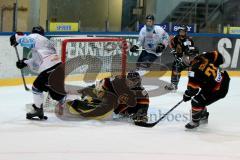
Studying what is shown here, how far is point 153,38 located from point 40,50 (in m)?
2.94

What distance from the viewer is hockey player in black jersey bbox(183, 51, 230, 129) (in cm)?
488

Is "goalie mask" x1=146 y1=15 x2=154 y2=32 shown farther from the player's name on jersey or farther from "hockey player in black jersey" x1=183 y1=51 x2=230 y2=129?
"hockey player in black jersey" x1=183 y1=51 x2=230 y2=129

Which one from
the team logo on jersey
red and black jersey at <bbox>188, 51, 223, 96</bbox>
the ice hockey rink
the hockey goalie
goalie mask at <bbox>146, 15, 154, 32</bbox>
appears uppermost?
goalie mask at <bbox>146, 15, 154, 32</bbox>

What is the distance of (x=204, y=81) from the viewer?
16.1ft

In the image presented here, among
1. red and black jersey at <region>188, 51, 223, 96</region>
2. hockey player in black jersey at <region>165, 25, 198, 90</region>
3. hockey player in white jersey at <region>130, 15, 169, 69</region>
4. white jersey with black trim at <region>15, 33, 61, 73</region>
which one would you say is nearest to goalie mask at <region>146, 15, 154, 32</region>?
hockey player in white jersey at <region>130, 15, 169, 69</region>

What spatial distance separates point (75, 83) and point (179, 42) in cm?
164

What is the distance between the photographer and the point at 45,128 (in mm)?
5035

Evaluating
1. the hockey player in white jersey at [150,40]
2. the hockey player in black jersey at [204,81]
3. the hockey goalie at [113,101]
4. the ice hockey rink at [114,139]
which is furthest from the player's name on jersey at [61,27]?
the hockey player in black jersey at [204,81]

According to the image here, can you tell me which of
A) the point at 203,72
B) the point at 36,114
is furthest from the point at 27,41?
the point at 203,72

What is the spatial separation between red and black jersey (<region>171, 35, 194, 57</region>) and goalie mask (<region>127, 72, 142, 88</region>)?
213cm

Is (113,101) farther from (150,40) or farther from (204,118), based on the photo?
(150,40)

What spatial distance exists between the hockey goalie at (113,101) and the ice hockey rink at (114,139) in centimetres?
15

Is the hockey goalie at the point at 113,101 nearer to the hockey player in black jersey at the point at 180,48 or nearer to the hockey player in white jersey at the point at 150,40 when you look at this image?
the hockey player in black jersey at the point at 180,48

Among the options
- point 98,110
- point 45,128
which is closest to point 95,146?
point 45,128
